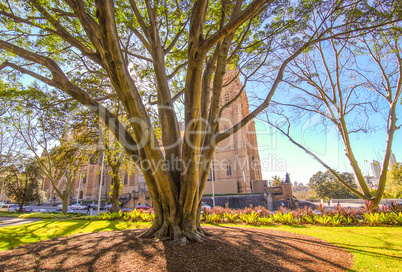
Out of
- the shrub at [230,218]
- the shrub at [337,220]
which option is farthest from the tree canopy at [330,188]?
the shrub at [230,218]

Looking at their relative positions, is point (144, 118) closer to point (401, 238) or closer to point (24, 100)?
point (24, 100)

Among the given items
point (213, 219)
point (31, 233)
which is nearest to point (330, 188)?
point (213, 219)

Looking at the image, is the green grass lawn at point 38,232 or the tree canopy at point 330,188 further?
the tree canopy at point 330,188

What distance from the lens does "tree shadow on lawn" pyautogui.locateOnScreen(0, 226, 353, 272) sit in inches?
156

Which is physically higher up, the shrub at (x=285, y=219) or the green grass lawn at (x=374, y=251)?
the green grass lawn at (x=374, y=251)

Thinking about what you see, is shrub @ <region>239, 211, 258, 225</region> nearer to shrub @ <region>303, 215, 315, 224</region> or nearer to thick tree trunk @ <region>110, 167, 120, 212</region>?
shrub @ <region>303, 215, 315, 224</region>

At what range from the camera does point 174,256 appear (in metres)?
4.43

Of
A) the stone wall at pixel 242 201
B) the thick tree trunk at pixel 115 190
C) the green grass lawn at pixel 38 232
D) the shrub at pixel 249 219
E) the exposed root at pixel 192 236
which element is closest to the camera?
the exposed root at pixel 192 236

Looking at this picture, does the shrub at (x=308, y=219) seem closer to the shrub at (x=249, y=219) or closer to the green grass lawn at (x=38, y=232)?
the shrub at (x=249, y=219)

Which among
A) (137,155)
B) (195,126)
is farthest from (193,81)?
(137,155)

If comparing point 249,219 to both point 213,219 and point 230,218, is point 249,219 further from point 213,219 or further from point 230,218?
point 213,219

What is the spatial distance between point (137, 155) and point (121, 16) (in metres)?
6.37

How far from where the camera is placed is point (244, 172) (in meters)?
35.7

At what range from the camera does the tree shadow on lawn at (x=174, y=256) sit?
3.97 metres
